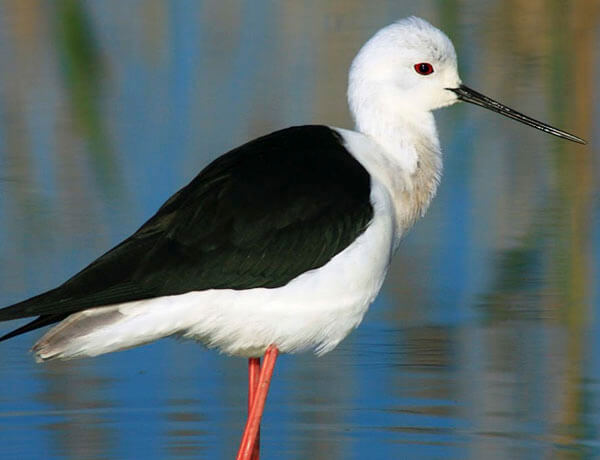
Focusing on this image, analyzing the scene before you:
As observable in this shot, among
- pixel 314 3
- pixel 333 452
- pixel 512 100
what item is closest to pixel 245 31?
pixel 314 3

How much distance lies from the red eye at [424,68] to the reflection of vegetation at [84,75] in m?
2.45

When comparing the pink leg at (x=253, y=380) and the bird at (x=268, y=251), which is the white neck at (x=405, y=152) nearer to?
the bird at (x=268, y=251)

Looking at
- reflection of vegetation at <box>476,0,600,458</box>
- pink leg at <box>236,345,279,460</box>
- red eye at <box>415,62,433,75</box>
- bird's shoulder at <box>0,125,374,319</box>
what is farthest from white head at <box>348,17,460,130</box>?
reflection of vegetation at <box>476,0,600,458</box>

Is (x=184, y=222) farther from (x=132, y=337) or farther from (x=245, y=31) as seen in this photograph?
(x=245, y=31)

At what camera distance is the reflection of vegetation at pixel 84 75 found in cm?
757

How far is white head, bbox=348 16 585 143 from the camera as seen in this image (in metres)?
4.93

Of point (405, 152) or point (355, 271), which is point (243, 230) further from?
point (405, 152)

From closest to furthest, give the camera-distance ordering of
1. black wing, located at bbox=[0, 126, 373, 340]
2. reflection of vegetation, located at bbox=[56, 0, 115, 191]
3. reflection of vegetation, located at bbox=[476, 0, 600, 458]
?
black wing, located at bbox=[0, 126, 373, 340] < reflection of vegetation, located at bbox=[476, 0, 600, 458] < reflection of vegetation, located at bbox=[56, 0, 115, 191]

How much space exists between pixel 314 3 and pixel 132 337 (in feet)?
17.6

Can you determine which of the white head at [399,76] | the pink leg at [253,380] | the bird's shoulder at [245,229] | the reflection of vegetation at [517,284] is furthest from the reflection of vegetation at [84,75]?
the bird's shoulder at [245,229]

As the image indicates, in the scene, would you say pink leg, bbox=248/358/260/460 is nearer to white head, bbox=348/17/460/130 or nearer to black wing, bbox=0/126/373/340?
black wing, bbox=0/126/373/340

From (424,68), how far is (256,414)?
1.15 metres

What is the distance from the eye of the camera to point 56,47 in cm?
886

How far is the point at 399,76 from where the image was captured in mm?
4969
